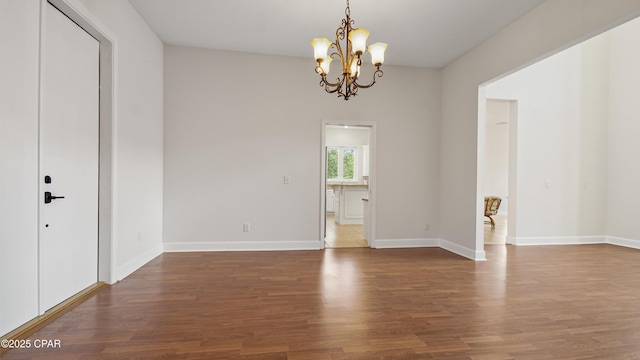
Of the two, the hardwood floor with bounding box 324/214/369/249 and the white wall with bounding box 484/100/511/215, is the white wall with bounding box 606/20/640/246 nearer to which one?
the white wall with bounding box 484/100/511/215

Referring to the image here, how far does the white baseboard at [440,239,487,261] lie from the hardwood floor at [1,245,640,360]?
0.19 meters

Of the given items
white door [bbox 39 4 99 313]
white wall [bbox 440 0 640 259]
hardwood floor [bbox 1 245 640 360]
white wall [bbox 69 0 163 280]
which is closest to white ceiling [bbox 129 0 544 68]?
white wall [bbox 440 0 640 259]

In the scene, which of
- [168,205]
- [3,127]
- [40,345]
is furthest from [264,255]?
[3,127]

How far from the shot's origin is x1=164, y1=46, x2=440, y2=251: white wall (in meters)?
4.50

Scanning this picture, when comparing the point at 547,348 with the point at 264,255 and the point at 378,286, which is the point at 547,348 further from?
the point at 264,255

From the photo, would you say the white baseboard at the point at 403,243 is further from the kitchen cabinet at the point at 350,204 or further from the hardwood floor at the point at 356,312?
Result: the kitchen cabinet at the point at 350,204

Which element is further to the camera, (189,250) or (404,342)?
A: (189,250)

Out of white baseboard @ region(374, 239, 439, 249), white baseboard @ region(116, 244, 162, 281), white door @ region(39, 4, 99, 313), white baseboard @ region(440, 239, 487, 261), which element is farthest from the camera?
white baseboard @ region(374, 239, 439, 249)

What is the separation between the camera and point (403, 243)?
5.09m

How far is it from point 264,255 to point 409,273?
6.86ft

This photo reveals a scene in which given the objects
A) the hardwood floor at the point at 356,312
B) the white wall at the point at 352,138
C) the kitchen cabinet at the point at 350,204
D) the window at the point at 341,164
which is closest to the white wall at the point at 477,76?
the hardwood floor at the point at 356,312

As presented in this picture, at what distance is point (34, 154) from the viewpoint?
214cm

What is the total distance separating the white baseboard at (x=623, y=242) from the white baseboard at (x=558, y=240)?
0.09 meters

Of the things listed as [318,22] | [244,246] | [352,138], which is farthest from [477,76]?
[352,138]
